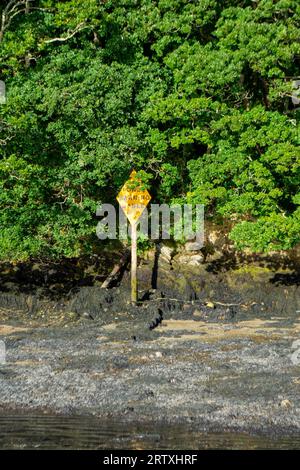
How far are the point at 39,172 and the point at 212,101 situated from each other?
19.9ft

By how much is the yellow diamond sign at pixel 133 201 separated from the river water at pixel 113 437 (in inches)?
420

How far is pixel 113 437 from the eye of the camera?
10859 mm

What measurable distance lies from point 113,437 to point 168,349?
6.05 meters

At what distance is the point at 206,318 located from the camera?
20.5 meters

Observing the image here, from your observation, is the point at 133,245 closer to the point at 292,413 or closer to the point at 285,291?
the point at 285,291

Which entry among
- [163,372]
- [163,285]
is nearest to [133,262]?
[163,285]

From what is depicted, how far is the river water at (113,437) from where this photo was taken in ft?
34.3

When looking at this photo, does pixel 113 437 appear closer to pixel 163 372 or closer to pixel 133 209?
pixel 163 372

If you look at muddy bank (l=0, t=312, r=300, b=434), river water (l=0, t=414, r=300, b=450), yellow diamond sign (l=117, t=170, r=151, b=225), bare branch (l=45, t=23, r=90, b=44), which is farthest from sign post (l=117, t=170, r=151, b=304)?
river water (l=0, t=414, r=300, b=450)

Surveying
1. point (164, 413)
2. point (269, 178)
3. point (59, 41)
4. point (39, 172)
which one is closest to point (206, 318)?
point (269, 178)

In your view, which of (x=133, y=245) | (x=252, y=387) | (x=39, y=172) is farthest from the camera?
Result: (x=133, y=245)

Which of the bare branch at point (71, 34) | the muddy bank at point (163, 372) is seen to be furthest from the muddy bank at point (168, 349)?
the bare branch at point (71, 34)

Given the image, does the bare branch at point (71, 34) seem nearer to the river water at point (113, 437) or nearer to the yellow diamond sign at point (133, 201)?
the yellow diamond sign at point (133, 201)

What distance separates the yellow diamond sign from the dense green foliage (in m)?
0.45
